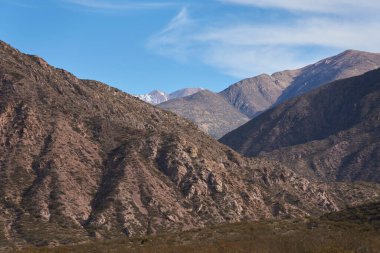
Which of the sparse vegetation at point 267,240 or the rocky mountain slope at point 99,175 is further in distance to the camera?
the rocky mountain slope at point 99,175

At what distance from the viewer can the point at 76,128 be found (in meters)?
171

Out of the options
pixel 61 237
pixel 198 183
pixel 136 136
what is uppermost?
pixel 136 136

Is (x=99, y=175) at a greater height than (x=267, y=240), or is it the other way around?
(x=99, y=175)

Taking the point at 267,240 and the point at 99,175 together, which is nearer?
the point at 267,240

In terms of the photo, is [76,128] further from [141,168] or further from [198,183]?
[198,183]

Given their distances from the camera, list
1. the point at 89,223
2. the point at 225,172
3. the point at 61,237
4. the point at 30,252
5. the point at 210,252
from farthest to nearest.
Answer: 1. the point at 225,172
2. the point at 89,223
3. the point at 61,237
4. the point at 30,252
5. the point at 210,252

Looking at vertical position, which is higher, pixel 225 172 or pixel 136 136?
pixel 136 136

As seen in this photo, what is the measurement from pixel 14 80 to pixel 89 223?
2408 inches

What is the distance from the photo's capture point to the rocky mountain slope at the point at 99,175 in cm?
13500

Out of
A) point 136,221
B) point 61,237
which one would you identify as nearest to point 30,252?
point 61,237

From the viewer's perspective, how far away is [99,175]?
159250mm

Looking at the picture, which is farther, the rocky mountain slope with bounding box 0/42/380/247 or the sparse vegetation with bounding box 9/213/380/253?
→ the rocky mountain slope with bounding box 0/42/380/247

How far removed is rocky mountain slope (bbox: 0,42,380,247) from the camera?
135000 millimetres

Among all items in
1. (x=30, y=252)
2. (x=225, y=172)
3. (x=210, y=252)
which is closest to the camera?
(x=210, y=252)
